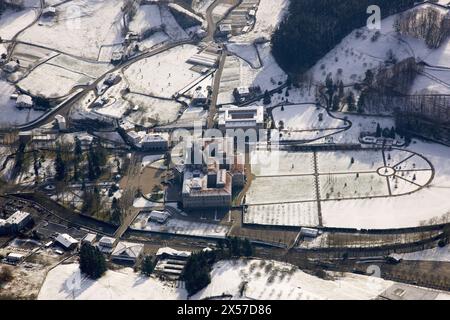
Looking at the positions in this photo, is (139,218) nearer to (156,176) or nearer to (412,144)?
(156,176)

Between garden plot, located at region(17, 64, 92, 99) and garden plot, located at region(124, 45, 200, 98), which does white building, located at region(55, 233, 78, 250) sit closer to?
garden plot, located at region(17, 64, 92, 99)

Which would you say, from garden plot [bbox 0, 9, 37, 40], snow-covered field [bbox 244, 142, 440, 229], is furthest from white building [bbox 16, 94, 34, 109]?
snow-covered field [bbox 244, 142, 440, 229]

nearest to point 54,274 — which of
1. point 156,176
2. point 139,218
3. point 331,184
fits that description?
point 139,218

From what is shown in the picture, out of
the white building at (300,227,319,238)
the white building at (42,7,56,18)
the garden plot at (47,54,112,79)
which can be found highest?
the white building at (42,7,56,18)

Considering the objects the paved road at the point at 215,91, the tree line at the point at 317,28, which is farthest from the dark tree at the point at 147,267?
the tree line at the point at 317,28

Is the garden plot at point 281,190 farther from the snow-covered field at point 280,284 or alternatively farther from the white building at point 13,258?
the white building at point 13,258

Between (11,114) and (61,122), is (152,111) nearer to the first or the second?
(61,122)
